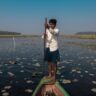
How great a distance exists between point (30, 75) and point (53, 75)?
5.20 metres

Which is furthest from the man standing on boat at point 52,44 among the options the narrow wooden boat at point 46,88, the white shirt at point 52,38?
the narrow wooden boat at point 46,88

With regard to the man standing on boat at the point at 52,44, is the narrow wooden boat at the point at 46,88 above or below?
below

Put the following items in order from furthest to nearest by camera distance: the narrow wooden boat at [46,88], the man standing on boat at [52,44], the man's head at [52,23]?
the man standing on boat at [52,44]
the man's head at [52,23]
the narrow wooden boat at [46,88]

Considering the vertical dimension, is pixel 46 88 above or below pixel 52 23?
below

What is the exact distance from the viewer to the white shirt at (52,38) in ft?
37.6

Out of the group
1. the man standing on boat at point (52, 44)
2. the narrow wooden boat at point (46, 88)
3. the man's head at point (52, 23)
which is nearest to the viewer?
the narrow wooden boat at point (46, 88)

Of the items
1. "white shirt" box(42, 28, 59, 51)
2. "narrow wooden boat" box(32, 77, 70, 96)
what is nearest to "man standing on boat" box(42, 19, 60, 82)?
"white shirt" box(42, 28, 59, 51)

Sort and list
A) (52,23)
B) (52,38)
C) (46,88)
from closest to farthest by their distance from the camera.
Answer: (46,88) → (52,23) → (52,38)

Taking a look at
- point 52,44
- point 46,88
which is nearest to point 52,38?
point 52,44

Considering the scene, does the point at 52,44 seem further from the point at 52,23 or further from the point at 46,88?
the point at 46,88

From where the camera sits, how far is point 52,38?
1158cm

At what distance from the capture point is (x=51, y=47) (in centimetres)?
1166

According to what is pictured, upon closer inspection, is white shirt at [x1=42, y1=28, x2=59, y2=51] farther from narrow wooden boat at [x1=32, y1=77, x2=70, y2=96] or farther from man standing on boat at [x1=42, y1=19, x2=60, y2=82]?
narrow wooden boat at [x1=32, y1=77, x2=70, y2=96]

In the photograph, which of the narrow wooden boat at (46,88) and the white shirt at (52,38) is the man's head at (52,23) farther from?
the narrow wooden boat at (46,88)
